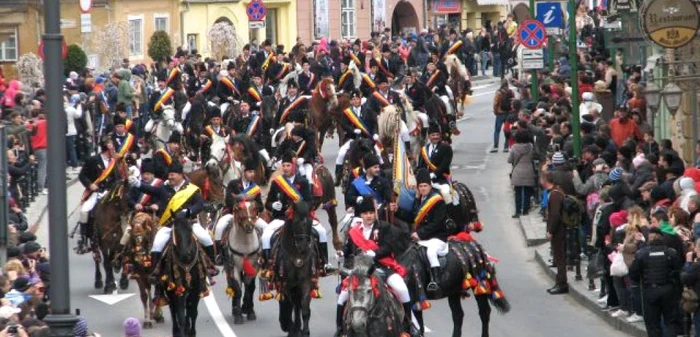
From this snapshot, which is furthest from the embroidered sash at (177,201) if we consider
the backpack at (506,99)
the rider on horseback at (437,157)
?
the backpack at (506,99)

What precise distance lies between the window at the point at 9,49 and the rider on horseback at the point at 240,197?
2980cm

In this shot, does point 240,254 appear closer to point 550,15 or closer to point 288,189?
point 288,189

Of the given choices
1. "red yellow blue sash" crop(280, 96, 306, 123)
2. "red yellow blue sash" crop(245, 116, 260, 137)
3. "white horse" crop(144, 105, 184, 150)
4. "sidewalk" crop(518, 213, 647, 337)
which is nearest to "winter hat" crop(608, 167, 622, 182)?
"sidewalk" crop(518, 213, 647, 337)

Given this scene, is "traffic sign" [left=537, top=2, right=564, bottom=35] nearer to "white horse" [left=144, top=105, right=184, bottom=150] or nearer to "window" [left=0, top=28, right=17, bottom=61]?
"white horse" [left=144, top=105, right=184, bottom=150]

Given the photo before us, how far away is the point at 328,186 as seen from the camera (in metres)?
28.8

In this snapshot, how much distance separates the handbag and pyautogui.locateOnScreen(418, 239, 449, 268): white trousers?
2135mm

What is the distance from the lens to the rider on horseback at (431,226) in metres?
22.0

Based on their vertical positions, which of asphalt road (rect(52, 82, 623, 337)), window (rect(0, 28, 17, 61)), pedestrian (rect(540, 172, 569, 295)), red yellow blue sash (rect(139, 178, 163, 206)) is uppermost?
window (rect(0, 28, 17, 61))

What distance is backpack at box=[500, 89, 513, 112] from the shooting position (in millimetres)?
40594

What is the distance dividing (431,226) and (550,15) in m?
16.3

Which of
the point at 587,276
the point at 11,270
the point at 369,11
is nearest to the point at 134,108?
the point at 587,276

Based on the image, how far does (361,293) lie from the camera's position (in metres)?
19.1

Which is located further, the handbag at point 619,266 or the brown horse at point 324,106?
the brown horse at point 324,106

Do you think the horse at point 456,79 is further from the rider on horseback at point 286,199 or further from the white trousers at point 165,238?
the white trousers at point 165,238
